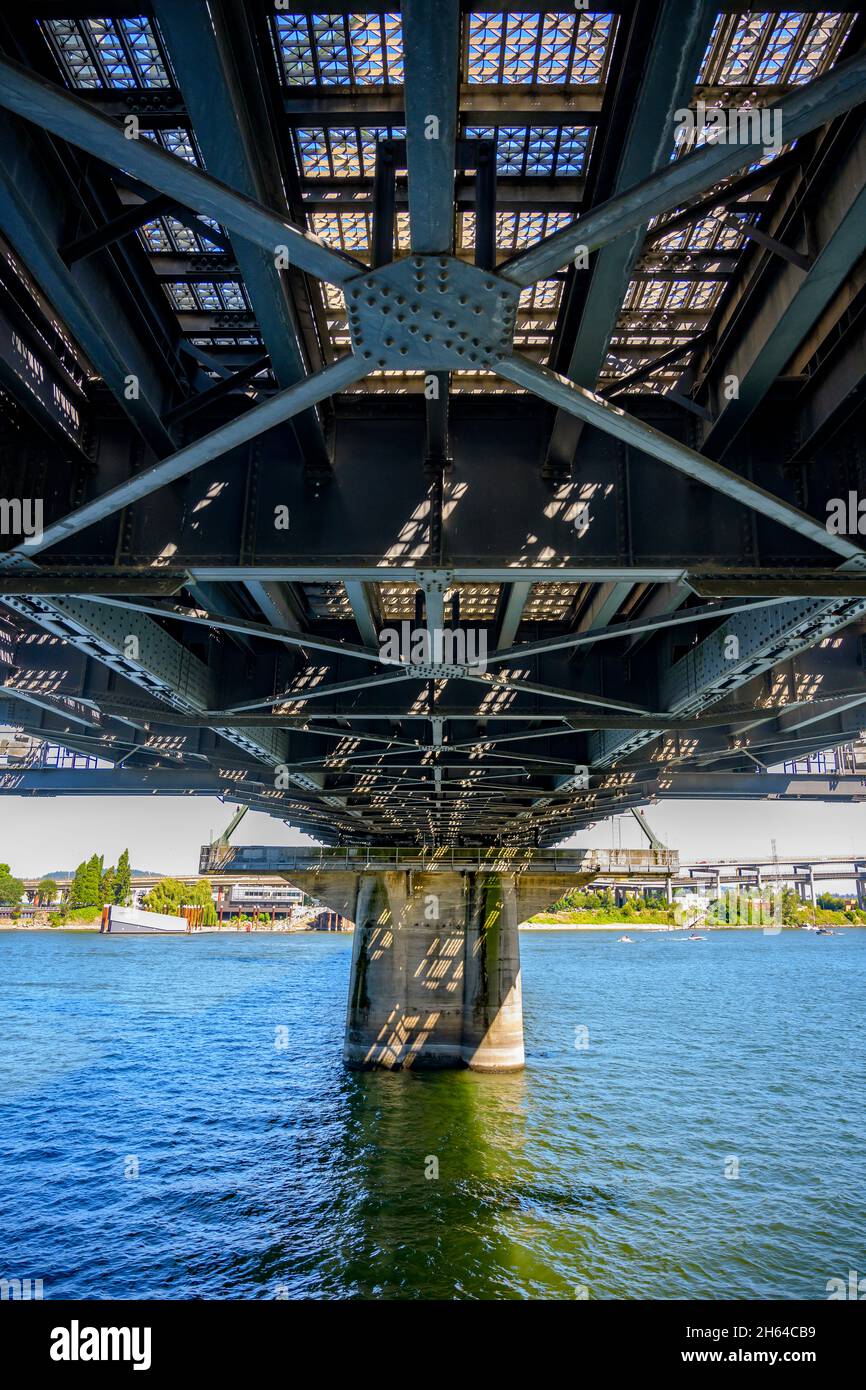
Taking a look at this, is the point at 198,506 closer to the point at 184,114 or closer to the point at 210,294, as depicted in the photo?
the point at 210,294

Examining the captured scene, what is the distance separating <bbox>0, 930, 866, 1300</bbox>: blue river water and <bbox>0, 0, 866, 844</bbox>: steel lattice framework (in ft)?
47.6

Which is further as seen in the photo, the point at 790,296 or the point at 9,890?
the point at 9,890

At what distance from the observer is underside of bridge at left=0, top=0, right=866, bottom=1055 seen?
6277mm

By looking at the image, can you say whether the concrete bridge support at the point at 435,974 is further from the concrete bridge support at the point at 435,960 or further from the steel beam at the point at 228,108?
the steel beam at the point at 228,108

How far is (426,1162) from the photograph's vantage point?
101 feet

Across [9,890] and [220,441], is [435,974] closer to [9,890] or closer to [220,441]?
[220,441]

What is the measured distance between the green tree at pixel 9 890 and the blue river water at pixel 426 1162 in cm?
13555

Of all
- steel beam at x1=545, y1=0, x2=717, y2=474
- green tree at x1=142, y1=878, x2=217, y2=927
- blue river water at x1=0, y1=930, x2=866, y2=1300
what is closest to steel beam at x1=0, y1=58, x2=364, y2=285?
steel beam at x1=545, y1=0, x2=717, y2=474

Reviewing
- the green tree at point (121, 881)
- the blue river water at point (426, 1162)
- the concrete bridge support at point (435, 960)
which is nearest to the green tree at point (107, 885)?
the green tree at point (121, 881)

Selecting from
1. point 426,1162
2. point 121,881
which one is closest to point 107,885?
point 121,881

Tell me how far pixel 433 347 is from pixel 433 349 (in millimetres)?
31

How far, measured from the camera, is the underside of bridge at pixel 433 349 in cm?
628
